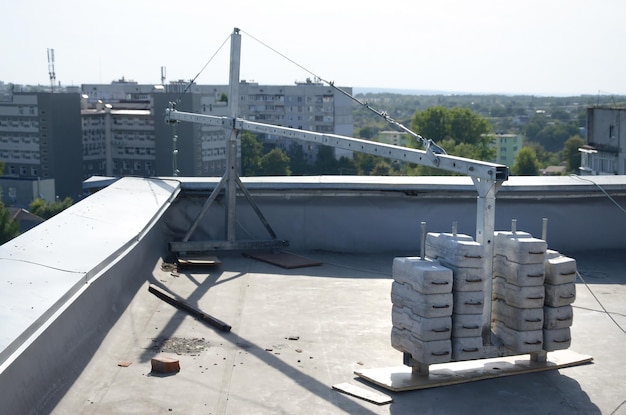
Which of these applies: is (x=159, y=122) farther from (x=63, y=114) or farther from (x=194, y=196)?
(x=194, y=196)

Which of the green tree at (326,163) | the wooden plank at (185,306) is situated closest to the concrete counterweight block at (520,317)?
the wooden plank at (185,306)

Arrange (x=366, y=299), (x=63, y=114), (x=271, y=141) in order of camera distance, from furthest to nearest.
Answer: (x=271, y=141), (x=63, y=114), (x=366, y=299)

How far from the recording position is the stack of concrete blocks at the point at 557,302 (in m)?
6.42

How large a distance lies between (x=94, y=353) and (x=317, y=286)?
3140mm

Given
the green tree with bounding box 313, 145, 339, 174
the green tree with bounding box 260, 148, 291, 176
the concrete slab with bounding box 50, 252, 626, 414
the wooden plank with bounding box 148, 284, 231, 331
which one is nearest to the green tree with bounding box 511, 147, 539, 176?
the green tree with bounding box 313, 145, 339, 174

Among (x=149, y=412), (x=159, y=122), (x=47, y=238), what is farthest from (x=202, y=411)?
(x=159, y=122)

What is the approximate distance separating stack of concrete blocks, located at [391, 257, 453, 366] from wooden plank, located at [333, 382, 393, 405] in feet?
1.21

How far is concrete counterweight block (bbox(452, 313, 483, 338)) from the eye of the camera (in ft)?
19.9

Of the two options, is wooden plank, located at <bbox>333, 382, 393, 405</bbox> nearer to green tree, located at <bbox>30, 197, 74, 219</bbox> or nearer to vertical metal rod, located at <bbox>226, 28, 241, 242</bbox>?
vertical metal rod, located at <bbox>226, 28, 241, 242</bbox>

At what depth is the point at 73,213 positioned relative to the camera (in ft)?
29.6

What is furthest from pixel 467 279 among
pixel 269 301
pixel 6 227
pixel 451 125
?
pixel 451 125

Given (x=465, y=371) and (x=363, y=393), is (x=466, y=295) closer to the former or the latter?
(x=465, y=371)

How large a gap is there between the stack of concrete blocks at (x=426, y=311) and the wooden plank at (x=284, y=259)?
13.0ft

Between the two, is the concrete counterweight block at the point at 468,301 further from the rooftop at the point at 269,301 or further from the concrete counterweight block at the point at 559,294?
the concrete counterweight block at the point at 559,294
